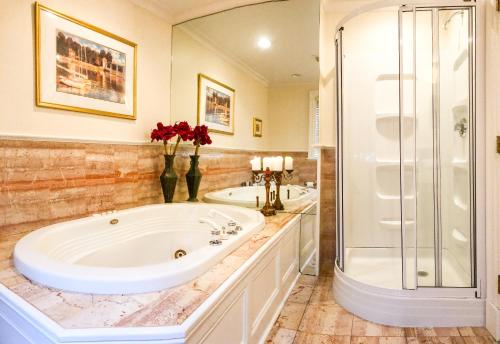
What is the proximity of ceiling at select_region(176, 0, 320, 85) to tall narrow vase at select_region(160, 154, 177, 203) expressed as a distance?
1.09 meters

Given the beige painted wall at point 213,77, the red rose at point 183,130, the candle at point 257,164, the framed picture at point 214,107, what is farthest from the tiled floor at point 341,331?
the framed picture at point 214,107

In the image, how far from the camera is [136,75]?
2574mm

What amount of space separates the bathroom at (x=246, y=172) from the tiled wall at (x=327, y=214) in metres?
0.01

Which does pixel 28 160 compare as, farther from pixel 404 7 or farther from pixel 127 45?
pixel 404 7

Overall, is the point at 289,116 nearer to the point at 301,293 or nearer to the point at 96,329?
the point at 301,293

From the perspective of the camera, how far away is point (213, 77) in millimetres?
3023

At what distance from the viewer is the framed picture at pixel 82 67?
6.24 feet

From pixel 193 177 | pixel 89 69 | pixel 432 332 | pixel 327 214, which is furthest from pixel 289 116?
pixel 432 332

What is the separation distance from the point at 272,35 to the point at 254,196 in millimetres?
1398

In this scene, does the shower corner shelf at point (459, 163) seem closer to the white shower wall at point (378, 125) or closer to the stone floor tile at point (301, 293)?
the white shower wall at point (378, 125)

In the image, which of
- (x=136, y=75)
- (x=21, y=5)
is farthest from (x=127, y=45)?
(x=21, y=5)

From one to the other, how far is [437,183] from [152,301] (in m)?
1.83

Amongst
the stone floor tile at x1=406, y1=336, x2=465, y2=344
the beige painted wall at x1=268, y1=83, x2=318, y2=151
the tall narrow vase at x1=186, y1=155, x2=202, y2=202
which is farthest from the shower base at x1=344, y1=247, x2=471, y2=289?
the tall narrow vase at x1=186, y1=155, x2=202, y2=202

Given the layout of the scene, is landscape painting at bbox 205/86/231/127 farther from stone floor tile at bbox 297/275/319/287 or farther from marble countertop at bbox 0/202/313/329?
marble countertop at bbox 0/202/313/329
